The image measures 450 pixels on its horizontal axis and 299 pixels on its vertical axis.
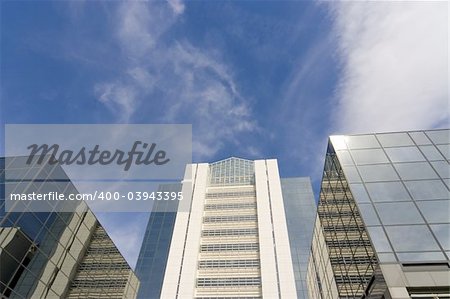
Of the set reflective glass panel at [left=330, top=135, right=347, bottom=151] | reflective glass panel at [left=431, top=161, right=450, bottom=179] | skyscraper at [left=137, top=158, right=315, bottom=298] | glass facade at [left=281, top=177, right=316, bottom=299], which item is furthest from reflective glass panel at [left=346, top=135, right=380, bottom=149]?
glass facade at [left=281, top=177, right=316, bottom=299]

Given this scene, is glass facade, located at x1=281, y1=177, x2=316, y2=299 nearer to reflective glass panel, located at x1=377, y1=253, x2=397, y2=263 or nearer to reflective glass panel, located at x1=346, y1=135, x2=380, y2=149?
reflective glass panel, located at x1=346, y1=135, x2=380, y2=149

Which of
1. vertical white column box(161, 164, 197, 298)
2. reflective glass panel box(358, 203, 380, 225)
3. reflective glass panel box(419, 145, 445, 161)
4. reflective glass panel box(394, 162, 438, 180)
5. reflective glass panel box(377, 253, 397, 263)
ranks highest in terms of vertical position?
vertical white column box(161, 164, 197, 298)

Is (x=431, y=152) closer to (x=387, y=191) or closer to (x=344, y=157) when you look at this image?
(x=387, y=191)

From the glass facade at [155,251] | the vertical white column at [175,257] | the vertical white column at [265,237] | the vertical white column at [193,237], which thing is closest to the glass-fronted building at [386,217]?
the vertical white column at [265,237]

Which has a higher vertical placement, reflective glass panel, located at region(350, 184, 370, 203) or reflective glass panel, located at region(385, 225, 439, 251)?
reflective glass panel, located at region(350, 184, 370, 203)

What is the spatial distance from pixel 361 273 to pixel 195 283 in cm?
4492

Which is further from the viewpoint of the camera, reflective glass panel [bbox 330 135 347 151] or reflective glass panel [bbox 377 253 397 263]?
reflective glass panel [bbox 330 135 347 151]

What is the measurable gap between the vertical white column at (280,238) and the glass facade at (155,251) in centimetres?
2562

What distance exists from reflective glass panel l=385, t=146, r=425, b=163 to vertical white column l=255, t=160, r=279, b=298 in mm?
40182

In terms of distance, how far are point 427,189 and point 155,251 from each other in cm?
6697

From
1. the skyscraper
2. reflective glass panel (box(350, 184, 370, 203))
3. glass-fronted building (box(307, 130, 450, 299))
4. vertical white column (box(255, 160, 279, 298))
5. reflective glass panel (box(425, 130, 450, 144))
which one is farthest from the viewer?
the skyscraper

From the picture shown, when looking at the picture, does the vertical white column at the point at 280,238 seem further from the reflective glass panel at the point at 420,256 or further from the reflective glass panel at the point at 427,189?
the reflective glass panel at the point at 420,256

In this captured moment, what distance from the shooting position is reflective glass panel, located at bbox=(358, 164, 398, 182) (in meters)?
20.4

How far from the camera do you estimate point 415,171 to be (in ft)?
67.4
